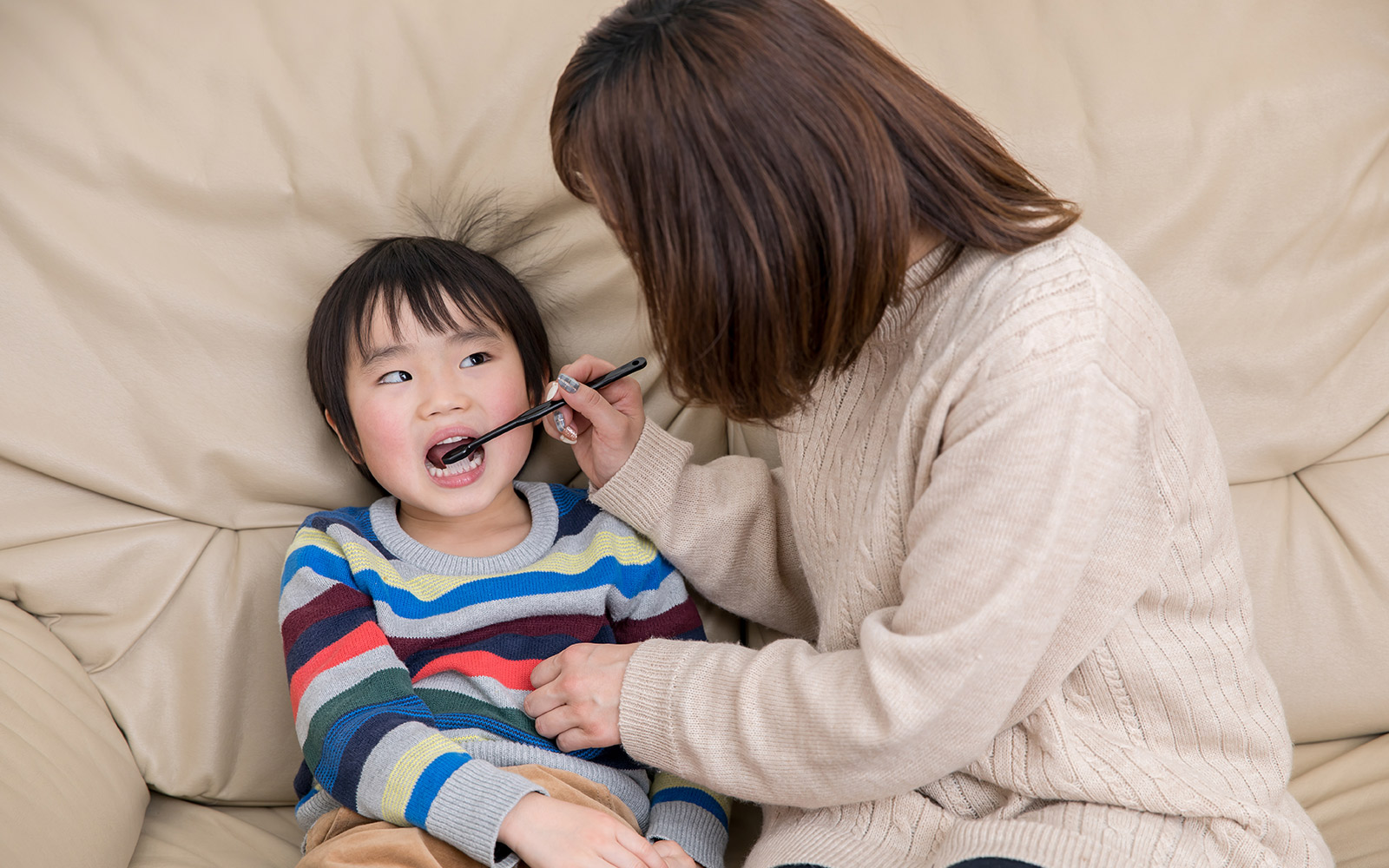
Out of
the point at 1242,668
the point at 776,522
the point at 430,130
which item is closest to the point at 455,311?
the point at 430,130

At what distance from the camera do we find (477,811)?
2.97ft

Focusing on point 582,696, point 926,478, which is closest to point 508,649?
point 582,696

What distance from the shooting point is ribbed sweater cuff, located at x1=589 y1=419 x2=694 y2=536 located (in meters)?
1.17

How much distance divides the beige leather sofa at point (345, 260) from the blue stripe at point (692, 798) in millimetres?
176

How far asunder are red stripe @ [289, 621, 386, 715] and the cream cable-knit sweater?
0.93 ft

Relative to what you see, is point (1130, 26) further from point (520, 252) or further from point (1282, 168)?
point (520, 252)

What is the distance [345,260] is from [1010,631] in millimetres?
924

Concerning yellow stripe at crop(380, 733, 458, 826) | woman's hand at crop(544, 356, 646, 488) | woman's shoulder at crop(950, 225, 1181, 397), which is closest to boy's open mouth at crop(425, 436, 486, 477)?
woman's hand at crop(544, 356, 646, 488)

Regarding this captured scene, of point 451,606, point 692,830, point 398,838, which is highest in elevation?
point 451,606

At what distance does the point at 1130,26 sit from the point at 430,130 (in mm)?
891

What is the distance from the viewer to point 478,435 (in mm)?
1155

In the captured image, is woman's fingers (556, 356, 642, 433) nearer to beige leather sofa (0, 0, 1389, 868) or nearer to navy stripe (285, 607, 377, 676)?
beige leather sofa (0, 0, 1389, 868)

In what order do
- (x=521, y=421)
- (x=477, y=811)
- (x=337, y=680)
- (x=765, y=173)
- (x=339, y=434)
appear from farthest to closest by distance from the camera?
(x=339, y=434)
(x=521, y=421)
(x=337, y=680)
(x=477, y=811)
(x=765, y=173)

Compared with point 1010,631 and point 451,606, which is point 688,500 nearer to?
point 451,606
